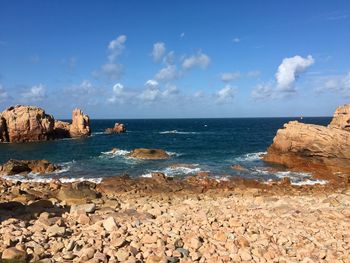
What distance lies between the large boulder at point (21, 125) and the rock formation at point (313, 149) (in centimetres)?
5559

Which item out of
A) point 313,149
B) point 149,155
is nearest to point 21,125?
point 149,155

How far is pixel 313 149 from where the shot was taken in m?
50.7

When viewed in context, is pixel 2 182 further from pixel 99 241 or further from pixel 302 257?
pixel 302 257

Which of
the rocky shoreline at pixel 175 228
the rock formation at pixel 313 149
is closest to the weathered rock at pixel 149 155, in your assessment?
the rock formation at pixel 313 149

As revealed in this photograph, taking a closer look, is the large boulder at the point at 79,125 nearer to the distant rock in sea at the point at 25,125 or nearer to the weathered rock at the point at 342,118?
the distant rock in sea at the point at 25,125

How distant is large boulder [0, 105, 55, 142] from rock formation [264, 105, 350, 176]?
55.6 metres

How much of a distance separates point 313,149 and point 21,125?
6431cm

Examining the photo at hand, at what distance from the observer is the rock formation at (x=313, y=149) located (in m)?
47.0

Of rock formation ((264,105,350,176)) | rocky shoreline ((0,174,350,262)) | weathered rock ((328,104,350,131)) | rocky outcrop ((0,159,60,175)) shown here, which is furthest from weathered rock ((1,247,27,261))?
weathered rock ((328,104,350,131))

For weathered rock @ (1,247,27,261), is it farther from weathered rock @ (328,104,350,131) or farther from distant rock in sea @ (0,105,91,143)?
distant rock in sea @ (0,105,91,143)

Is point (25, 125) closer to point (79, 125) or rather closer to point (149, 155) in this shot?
point (79, 125)

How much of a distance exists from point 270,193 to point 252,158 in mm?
24793

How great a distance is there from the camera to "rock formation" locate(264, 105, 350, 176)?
154 feet

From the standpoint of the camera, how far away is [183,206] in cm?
2567
